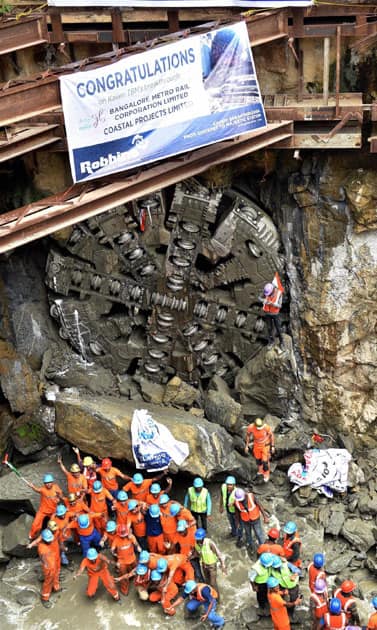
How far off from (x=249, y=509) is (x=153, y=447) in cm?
236

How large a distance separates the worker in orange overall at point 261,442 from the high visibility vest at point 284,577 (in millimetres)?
3547

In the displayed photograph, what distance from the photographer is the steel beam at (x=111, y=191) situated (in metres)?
11.9

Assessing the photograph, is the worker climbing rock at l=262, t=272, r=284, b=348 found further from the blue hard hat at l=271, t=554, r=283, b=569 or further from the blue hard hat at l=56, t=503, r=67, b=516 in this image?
the blue hard hat at l=56, t=503, r=67, b=516

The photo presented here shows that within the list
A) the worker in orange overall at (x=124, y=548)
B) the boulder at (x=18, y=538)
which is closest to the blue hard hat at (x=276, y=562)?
the worker in orange overall at (x=124, y=548)

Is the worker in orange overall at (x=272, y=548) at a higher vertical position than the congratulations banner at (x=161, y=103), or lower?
lower

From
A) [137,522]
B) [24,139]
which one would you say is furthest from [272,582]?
[24,139]

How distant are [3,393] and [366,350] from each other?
27.7 ft

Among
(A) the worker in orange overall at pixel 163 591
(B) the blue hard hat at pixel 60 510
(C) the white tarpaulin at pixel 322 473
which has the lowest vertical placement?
(C) the white tarpaulin at pixel 322 473

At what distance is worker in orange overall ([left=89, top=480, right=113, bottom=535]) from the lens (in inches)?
503

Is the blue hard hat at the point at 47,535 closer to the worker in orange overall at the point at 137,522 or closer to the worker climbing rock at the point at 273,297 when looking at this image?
the worker in orange overall at the point at 137,522

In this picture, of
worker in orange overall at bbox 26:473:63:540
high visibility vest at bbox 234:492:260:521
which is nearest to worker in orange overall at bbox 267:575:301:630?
high visibility vest at bbox 234:492:260:521

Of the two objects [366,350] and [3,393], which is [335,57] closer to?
[366,350]

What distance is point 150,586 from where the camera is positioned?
39.6 ft

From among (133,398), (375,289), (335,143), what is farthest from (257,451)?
(335,143)
